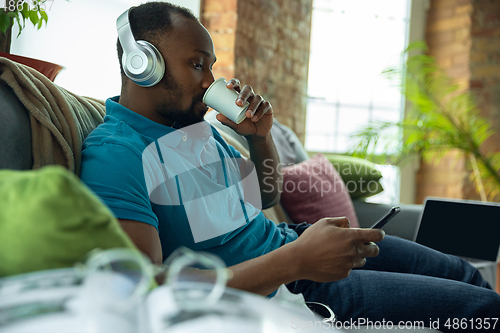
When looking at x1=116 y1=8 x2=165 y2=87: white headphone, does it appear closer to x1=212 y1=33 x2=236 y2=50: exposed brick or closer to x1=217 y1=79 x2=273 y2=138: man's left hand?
x1=217 y1=79 x2=273 y2=138: man's left hand

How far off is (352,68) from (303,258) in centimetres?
303

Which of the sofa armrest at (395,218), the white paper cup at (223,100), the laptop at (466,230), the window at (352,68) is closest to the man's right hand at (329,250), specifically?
the white paper cup at (223,100)

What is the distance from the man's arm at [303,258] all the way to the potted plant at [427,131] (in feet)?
7.26

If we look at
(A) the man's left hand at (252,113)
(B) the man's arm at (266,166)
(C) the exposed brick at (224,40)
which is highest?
(C) the exposed brick at (224,40)

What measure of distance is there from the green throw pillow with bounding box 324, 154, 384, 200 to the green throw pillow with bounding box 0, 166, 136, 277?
1786 millimetres

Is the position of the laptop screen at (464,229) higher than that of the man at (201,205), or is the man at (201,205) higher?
the man at (201,205)

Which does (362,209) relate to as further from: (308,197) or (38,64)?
(38,64)

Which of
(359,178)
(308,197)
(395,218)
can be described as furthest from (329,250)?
(359,178)

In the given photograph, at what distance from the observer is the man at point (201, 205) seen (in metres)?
0.74

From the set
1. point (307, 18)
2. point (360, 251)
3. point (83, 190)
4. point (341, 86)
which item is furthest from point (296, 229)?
point (341, 86)

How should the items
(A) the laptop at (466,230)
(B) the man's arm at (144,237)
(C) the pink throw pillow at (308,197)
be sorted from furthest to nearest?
(C) the pink throw pillow at (308,197), (A) the laptop at (466,230), (B) the man's arm at (144,237)

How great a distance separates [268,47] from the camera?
2.67m

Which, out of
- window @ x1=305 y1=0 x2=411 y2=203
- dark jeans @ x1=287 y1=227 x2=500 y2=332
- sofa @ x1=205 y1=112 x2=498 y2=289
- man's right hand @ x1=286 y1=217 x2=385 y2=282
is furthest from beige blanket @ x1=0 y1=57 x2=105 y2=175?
window @ x1=305 y1=0 x2=411 y2=203

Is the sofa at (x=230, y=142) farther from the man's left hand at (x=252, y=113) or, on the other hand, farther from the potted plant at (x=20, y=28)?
the man's left hand at (x=252, y=113)
